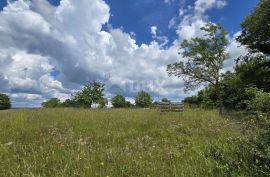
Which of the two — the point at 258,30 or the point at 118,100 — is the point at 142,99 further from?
the point at 258,30

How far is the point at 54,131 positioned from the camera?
29.7 feet

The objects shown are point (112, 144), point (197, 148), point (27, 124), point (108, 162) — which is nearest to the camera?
point (108, 162)

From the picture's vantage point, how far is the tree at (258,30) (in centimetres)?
3105

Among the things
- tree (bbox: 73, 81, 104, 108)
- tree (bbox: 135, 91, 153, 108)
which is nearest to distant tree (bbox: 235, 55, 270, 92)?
tree (bbox: 73, 81, 104, 108)

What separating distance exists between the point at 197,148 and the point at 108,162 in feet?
7.67

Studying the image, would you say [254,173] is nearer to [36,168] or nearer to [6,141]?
[36,168]

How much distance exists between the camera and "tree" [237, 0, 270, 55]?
31055 mm

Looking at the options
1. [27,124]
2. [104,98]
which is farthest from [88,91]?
[27,124]

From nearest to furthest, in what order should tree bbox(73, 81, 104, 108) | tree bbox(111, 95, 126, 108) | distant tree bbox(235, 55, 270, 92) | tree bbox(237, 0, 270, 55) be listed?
tree bbox(237, 0, 270, 55) < distant tree bbox(235, 55, 270, 92) < tree bbox(73, 81, 104, 108) < tree bbox(111, 95, 126, 108)

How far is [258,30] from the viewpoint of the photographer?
106 feet

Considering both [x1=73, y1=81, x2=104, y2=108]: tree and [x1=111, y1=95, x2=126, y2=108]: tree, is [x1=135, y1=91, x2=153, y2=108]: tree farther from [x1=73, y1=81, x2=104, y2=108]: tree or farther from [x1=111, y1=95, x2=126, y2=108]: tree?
[x1=73, y1=81, x2=104, y2=108]: tree

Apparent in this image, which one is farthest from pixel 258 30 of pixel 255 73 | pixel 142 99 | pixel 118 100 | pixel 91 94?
pixel 142 99

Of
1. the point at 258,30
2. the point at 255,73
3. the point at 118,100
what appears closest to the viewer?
A: the point at 258,30

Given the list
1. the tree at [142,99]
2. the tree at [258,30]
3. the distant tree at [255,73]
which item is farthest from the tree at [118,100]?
the tree at [258,30]
